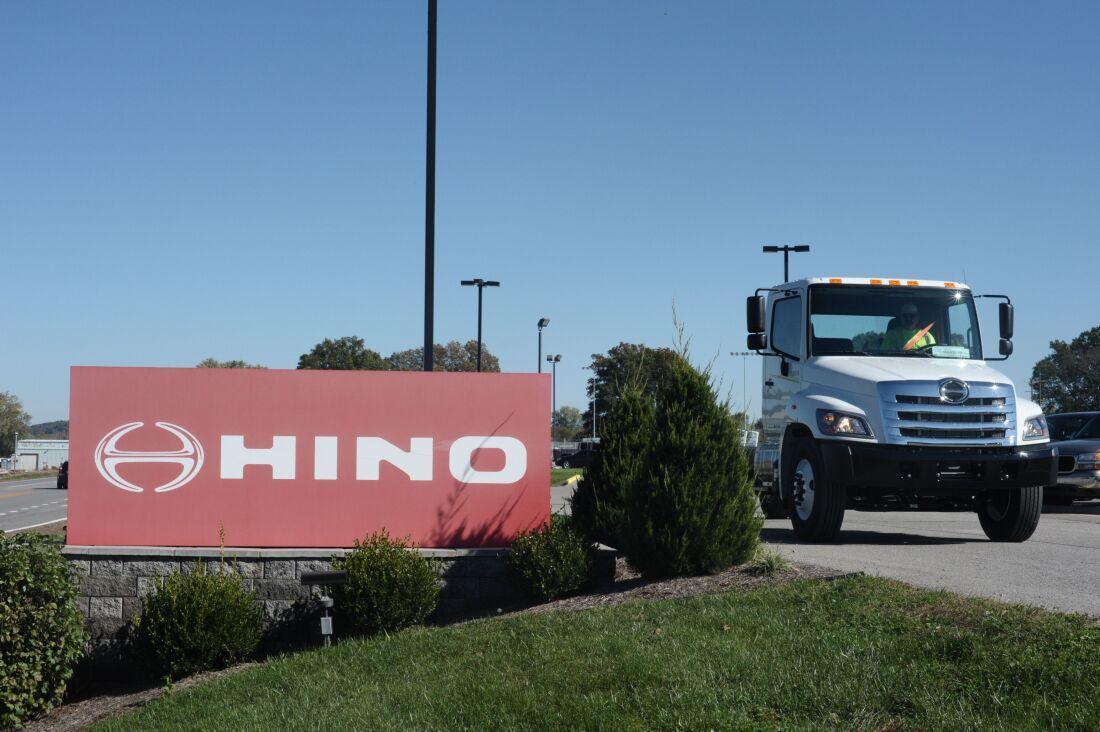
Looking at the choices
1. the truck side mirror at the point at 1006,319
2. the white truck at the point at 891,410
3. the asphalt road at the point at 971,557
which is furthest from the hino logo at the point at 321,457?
the truck side mirror at the point at 1006,319

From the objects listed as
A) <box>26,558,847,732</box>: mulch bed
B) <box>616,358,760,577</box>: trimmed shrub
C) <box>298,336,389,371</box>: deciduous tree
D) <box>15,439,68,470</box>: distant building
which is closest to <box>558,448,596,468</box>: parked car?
<box>298,336,389,371</box>: deciduous tree

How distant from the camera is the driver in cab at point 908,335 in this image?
12.4 m

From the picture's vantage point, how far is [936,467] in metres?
11.0

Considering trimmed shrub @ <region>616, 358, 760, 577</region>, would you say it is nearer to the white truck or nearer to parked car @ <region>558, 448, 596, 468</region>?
the white truck

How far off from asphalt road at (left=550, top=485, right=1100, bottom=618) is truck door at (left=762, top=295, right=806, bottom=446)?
1.47m

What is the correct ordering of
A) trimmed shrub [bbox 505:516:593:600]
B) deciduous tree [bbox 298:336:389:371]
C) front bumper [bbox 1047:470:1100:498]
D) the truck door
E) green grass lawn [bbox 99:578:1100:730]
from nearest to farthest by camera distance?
1. green grass lawn [bbox 99:578:1100:730]
2. trimmed shrub [bbox 505:516:593:600]
3. the truck door
4. front bumper [bbox 1047:470:1100:498]
5. deciduous tree [bbox 298:336:389:371]

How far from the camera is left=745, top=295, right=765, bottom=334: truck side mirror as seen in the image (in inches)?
488

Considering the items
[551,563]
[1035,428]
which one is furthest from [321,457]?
[1035,428]

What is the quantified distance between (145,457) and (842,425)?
7.50m

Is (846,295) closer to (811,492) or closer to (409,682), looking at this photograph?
(811,492)

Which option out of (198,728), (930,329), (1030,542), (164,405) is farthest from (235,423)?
(1030,542)

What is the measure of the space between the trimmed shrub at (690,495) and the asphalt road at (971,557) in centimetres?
92

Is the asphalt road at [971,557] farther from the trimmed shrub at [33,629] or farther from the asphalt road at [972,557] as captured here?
the trimmed shrub at [33,629]

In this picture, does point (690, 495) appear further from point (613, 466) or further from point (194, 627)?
point (194, 627)
